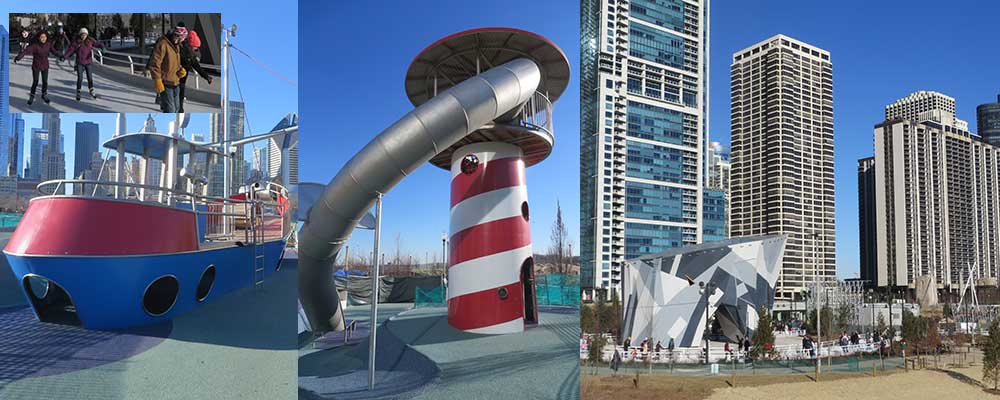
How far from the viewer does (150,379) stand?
5734 mm

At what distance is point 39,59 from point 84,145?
4.84ft

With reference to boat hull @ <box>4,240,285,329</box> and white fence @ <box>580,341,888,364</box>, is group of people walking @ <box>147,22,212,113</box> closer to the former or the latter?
boat hull @ <box>4,240,285,329</box>

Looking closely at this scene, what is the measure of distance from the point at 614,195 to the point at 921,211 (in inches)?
856

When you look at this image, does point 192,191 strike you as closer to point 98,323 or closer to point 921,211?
point 98,323

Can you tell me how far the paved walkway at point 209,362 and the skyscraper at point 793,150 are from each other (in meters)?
54.9

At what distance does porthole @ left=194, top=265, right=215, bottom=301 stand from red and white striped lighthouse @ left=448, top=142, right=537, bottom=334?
2.53 metres

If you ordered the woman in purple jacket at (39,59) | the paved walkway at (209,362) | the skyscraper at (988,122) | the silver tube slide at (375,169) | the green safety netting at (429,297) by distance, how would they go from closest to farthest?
the silver tube slide at (375,169), the green safety netting at (429,297), the paved walkway at (209,362), the woman in purple jacket at (39,59), the skyscraper at (988,122)

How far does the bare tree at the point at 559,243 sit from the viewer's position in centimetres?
589

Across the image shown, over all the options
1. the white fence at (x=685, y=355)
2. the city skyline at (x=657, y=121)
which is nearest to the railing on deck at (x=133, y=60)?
the white fence at (x=685, y=355)

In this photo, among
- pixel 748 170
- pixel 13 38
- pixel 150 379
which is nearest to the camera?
pixel 150 379

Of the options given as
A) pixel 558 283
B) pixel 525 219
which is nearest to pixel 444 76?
pixel 525 219

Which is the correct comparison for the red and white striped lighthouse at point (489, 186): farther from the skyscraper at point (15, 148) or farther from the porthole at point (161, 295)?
the skyscraper at point (15, 148)

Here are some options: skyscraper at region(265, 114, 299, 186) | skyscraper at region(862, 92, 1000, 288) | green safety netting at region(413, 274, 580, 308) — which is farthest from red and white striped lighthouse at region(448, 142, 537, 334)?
skyscraper at region(862, 92, 1000, 288)

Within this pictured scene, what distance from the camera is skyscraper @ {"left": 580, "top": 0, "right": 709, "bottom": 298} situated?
54.3 metres
